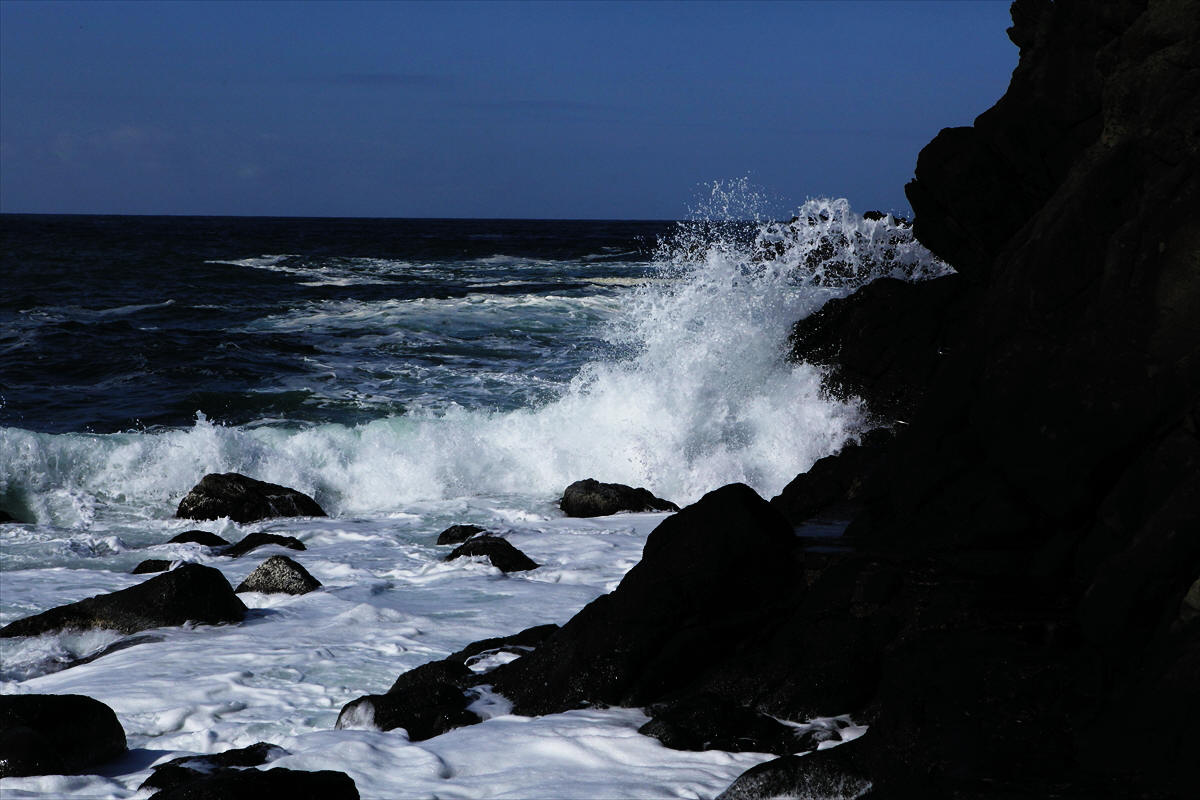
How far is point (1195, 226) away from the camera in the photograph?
3.99m

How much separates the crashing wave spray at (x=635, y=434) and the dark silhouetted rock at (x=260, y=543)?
6.46 feet

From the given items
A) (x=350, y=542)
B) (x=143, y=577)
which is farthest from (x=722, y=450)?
(x=143, y=577)

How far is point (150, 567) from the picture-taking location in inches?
355

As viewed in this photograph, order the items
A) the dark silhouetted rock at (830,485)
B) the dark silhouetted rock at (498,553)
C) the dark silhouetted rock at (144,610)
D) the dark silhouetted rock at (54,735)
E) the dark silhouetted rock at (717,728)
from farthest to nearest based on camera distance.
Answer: the dark silhouetted rock at (498,553)
the dark silhouetted rock at (830,485)
the dark silhouetted rock at (144,610)
the dark silhouetted rock at (54,735)
the dark silhouetted rock at (717,728)

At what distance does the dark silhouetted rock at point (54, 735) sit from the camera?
467 cm

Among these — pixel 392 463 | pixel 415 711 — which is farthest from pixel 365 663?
pixel 392 463

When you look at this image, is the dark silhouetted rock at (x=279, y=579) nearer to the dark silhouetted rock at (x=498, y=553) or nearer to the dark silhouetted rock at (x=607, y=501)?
the dark silhouetted rock at (x=498, y=553)

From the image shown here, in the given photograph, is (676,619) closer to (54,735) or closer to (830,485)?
(54,735)

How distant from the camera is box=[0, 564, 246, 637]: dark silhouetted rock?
7113mm

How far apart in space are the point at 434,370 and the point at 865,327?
9648mm

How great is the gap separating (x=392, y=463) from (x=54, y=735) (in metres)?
8.34

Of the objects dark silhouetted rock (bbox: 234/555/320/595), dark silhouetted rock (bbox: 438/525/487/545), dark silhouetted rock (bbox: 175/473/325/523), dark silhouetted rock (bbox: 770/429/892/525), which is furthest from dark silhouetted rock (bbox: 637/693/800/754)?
dark silhouetted rock (bbox: 175/473/325/523)

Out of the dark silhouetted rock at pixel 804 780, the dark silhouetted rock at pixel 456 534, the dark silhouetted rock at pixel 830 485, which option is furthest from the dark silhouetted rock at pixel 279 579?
the dark silhouetted rock at pixel 804 780

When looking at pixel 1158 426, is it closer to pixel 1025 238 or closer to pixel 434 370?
pixel 1025 238
